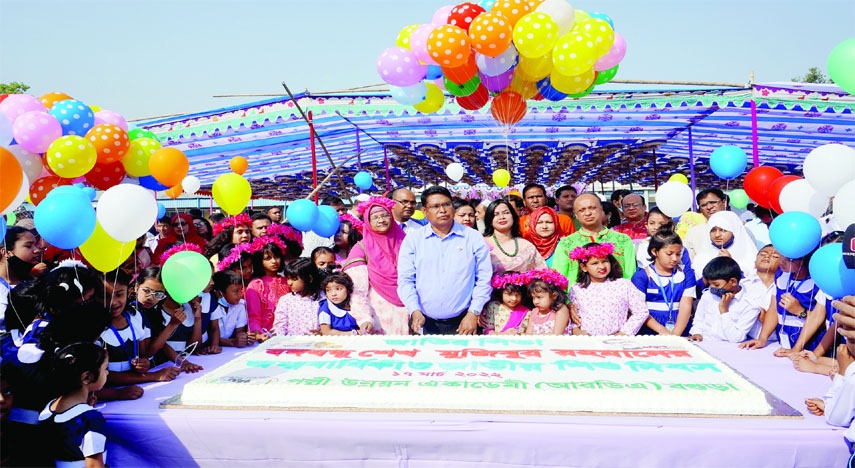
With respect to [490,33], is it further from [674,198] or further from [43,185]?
[43,185]

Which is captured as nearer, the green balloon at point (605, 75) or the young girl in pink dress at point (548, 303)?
the young girl in pink dress at point (548, 303)

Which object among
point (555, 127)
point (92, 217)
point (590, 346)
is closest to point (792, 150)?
point (555, 127)

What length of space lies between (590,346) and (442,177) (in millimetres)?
11710

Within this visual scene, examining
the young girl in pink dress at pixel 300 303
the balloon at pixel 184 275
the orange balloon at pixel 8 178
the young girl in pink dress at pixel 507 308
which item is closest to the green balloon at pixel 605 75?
the young girl in pink dress at pixel 507 308

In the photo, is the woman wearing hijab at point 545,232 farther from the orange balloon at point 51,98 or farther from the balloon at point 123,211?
the orange balloon at point 51,98

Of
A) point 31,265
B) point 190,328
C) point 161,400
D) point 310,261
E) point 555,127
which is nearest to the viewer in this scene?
point 161,400

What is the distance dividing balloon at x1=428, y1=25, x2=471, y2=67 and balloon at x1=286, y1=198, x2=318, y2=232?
157cm

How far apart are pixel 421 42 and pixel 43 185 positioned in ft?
8.35

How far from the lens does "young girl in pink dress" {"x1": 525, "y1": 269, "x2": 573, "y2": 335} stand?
3033 mm

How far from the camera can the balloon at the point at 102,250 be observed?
8.16 feet

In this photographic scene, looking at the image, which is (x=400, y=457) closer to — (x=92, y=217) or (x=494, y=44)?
(x=92, y=217)

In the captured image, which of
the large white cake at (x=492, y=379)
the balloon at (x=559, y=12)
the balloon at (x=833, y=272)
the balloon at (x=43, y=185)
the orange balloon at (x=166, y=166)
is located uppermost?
the balloon at (x=559, y=12)

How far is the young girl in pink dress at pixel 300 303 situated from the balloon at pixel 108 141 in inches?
45.9

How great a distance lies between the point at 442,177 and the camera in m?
14.1
